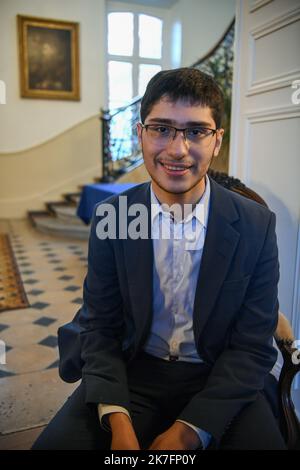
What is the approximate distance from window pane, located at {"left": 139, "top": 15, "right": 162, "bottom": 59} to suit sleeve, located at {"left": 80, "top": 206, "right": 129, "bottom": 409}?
330 inches

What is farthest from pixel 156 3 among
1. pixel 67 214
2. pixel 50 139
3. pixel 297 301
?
pixel 297 301

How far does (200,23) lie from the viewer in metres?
8.25

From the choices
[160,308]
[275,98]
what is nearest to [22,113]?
[275,98]

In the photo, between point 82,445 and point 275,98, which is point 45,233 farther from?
point 82,445

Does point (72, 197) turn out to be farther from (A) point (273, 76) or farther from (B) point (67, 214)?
(A) point (273, 76)

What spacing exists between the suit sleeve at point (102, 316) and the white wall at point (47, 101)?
701 centimetres

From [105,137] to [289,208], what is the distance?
18.4 ft

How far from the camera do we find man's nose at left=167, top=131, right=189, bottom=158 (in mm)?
1097

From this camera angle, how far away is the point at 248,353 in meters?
1.15

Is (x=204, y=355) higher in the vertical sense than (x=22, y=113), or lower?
lower

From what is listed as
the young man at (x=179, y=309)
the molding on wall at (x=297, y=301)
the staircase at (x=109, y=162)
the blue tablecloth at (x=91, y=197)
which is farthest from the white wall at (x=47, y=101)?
the young man at (x=179, y=309)

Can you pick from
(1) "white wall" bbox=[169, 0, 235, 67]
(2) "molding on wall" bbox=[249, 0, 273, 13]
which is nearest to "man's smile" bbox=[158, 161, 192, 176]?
(2) "molding on wall" bbox=[249, 0, 273, 13]

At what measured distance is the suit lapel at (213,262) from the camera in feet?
3.80

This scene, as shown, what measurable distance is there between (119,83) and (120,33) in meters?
0.99
